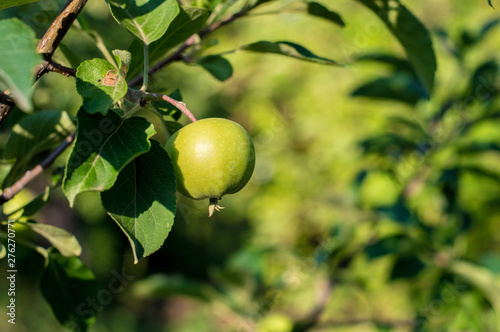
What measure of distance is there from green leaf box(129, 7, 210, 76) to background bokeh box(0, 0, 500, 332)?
0.21 ft

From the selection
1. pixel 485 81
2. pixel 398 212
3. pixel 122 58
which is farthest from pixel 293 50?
pixel 485 81

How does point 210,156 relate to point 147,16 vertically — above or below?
below

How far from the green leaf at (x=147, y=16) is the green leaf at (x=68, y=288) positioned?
0.38 m

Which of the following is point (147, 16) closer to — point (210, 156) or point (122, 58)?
point (122, 58)

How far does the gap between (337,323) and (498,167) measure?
7.13 ft

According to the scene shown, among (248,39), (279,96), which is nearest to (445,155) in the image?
(279,96)

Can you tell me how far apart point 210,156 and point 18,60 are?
0.24 m

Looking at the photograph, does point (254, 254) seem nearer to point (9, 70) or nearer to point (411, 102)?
point (411, 102)

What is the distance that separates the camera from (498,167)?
9.52 ft

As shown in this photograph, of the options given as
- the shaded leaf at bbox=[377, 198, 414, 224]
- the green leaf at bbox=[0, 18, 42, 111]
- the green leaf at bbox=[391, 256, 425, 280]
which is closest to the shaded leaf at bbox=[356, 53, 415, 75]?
the shaded leaf at bbox=[377, 198, 414, 224]

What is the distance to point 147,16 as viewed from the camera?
0.54m

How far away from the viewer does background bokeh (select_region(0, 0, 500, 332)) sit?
141 cm

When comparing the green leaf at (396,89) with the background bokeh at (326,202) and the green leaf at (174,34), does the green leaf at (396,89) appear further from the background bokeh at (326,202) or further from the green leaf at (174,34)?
the green leaf at (174,34)

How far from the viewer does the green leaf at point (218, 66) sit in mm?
744
